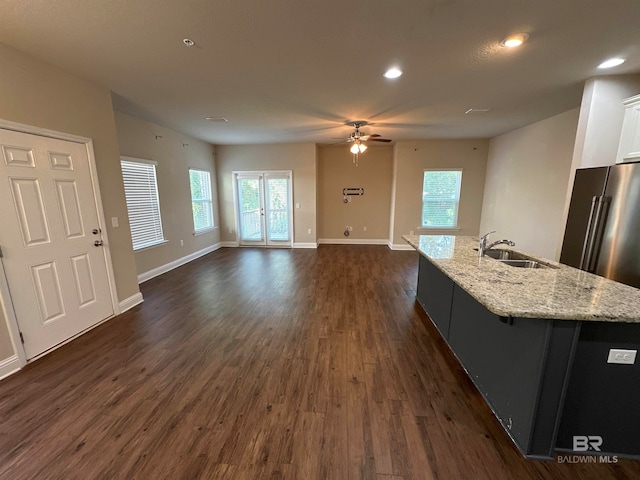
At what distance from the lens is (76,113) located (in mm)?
2697

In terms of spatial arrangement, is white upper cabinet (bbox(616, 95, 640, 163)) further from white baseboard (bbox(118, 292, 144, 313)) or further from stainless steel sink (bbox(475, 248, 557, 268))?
white baseboard (bbox(118, 292, 144, 313))

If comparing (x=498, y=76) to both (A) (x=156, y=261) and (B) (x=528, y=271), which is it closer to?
(B) (x=528, y=271)

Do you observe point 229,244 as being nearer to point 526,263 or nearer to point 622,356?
point 526,263

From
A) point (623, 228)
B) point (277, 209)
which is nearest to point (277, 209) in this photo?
point (277, 209)

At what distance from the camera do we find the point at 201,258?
6.03m

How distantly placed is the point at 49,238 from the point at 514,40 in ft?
14.7

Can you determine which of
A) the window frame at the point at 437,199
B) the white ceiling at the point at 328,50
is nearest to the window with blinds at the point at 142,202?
the white ceiling at the point at 328,50

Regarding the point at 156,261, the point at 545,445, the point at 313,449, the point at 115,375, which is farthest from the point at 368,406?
the point at 156,261

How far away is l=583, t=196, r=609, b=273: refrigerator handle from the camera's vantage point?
2.60m

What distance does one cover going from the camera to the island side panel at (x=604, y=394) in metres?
1.38

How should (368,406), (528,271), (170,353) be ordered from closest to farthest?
(368,406)
(528,271)
(170,353)

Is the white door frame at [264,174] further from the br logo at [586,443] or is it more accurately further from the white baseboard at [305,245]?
the br logo at [586,443]

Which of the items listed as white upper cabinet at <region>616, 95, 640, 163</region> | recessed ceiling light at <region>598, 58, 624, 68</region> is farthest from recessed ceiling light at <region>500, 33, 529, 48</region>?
white upper cabinet at <region>616, 95, 640, 163</region>

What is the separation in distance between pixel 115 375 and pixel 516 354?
3.01 meters
